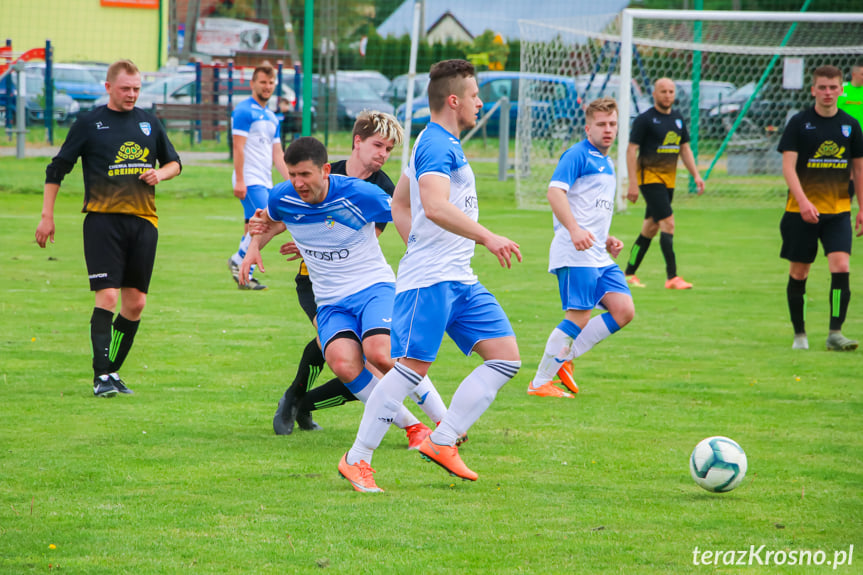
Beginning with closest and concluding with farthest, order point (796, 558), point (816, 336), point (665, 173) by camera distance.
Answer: point (796, 558) < point (816, 336) < point (665, 173)

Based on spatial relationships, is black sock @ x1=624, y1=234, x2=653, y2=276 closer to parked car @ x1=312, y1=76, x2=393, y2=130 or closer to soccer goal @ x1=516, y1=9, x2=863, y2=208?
soccer goal @ x1=516, y1=9, x2=863, y2=208

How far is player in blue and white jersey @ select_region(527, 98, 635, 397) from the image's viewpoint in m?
7.18

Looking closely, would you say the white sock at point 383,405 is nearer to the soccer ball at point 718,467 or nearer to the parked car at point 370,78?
the soccer ball at point 718,467

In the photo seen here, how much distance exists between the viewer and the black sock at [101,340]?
6.79m

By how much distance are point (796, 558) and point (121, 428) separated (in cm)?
363

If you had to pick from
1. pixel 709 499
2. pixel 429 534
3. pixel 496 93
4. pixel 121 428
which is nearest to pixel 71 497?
pixel 121 428

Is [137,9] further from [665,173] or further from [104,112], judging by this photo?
[104,112]

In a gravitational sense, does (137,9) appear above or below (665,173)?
above

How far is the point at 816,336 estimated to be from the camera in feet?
31.1

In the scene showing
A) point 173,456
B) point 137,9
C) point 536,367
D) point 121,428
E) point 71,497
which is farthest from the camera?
point 137,9

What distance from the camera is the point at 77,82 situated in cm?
3105

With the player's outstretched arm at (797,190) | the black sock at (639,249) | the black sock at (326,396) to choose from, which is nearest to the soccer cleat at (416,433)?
the black sock at (326,396)

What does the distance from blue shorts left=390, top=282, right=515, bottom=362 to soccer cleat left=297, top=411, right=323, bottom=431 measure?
4.51ft

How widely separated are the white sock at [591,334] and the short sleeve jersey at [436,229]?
251cm
